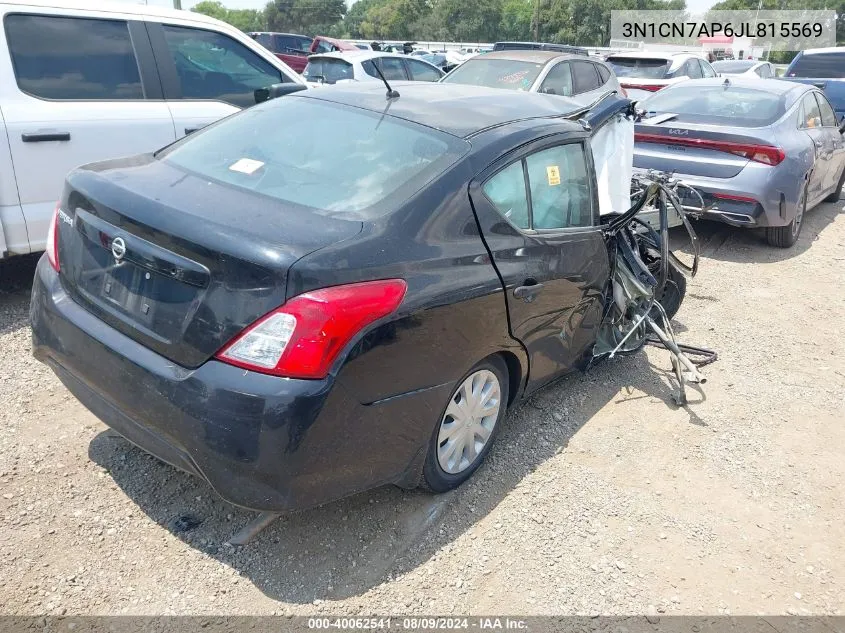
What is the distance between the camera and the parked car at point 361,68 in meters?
11.9

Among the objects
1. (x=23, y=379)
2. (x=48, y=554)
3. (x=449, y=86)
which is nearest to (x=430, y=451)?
(x=48, y=554)

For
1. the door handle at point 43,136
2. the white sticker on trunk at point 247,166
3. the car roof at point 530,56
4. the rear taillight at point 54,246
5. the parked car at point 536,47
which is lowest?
the rear taillight at point 54,246

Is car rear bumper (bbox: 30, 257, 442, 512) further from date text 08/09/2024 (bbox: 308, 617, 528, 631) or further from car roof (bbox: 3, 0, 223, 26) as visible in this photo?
car roof (bbox: 3, 0, 223, 26)

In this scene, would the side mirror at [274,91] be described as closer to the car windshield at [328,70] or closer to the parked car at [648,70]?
the car windshield at [328,70]

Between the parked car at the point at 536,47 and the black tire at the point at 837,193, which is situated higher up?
the parked car at the point at 536,47

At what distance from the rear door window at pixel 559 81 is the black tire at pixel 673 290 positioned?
508 centimetres

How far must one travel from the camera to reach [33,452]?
310 cm

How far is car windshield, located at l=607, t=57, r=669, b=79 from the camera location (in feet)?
45.4

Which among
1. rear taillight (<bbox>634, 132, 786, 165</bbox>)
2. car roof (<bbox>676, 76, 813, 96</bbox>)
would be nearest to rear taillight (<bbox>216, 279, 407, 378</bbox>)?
rear taillight (<bbox>634, 132, 786, 165</bbox>)

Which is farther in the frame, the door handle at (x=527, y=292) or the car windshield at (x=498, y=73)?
the car windshield at (x=498, y=73)

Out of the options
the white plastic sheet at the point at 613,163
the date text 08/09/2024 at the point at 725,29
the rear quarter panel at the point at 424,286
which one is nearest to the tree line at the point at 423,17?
the date text 08/09/2024 at the point at 725,29

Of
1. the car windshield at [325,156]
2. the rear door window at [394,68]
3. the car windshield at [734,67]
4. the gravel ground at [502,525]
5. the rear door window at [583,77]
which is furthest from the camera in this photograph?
the car windshield at [734,67]

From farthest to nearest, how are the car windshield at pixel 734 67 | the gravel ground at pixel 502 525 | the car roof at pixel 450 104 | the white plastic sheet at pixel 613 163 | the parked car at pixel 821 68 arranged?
the car windshield at pixel 734 67
the parked car at pixel 821 68
the white plastic sheet at pixel 613 163
the car roof at pixel 450 104
the gravel ground at pixel 502 525

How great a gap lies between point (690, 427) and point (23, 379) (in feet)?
11.8
